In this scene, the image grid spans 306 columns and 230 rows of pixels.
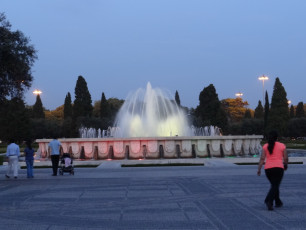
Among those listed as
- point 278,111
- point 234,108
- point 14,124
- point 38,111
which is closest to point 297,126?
point 278,111

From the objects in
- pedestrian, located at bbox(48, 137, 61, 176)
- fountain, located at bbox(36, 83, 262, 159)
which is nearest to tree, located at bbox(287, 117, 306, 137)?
fountain, located at bbox(36, 83, 262, 159)

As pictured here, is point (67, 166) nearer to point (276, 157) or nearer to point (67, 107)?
point (276, 157)

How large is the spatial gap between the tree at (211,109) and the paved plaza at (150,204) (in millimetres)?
57616

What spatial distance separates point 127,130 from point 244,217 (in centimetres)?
2798

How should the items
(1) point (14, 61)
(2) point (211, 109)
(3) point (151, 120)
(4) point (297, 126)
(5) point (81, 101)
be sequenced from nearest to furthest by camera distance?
(1) point (14, 61), (3) point (151, 120), (5) point (81, 101), (2) point (211, 109), (4) point (297, 126)

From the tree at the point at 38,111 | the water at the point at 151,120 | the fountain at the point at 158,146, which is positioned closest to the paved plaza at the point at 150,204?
the fountain at the point at 158,146

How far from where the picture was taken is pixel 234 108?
114 m

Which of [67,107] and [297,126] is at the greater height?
[67,107]

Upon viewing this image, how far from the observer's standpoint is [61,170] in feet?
63.1

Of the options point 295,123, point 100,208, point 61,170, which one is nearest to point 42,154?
point 61,170

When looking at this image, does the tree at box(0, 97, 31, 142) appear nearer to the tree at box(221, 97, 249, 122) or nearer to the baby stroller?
the baby stroller

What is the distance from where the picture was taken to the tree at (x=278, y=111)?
70312 millimetres

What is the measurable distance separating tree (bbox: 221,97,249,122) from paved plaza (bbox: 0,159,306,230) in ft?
323

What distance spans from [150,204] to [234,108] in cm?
10487
